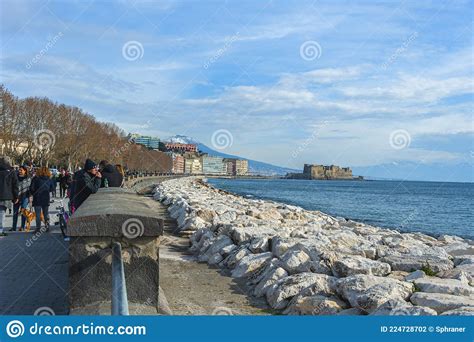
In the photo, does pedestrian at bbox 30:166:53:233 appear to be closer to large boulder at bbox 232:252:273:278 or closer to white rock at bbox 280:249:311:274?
large boulder at bbox 232:252:273:278

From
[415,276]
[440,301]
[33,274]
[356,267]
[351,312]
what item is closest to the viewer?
[440,301]

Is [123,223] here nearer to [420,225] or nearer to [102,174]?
[102,174]

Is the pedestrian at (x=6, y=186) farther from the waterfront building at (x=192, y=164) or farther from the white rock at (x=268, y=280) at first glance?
the waterfront building at (x=192, y=164)

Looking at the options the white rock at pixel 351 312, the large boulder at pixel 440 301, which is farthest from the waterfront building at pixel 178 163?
the large boulder at pixel 440 301

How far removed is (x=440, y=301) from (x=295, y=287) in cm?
169

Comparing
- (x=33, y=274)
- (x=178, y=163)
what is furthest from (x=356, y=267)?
(x=178, y=163)

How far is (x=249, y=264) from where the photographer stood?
8.09 meters

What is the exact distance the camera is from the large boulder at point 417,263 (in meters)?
7.34

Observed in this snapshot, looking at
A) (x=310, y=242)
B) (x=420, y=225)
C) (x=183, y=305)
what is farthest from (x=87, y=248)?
(x=420, y=225)

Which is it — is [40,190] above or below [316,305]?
above

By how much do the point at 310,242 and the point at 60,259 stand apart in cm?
374

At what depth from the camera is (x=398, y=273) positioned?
7074 millimetres

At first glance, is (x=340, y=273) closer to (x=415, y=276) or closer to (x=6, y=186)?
(x=415, y=276)

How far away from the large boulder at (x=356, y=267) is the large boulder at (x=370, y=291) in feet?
2.35
